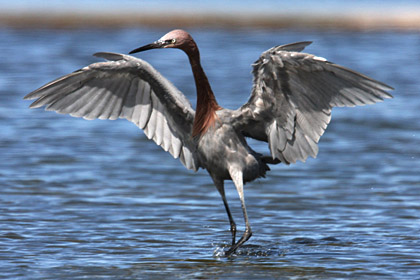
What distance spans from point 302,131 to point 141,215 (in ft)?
8.71

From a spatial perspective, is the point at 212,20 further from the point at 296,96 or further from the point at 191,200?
the point at 296,96

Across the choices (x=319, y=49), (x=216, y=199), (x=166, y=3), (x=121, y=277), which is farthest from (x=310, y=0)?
(x=121, y=277)

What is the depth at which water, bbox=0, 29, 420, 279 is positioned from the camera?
8180 mm

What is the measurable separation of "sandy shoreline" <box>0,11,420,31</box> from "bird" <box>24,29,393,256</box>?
81.7 feet

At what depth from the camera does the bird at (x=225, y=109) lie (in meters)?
7.87

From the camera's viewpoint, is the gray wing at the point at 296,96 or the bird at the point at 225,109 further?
the bird at the point at 225,109

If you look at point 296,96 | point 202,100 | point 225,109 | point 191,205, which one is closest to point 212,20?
point 191,205

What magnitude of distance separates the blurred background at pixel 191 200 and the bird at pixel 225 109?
2.42 feet

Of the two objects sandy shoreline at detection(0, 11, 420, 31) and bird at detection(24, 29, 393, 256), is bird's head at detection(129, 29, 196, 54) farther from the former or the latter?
sandy shoreline at detection(0, 11, 420, 31)

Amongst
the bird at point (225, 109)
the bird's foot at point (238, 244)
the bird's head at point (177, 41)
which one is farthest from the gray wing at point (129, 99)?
the bird's foot at point (238, 244)

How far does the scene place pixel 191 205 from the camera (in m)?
10.7

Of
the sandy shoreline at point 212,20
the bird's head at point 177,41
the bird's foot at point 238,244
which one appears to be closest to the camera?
the bird's head at point 177,41

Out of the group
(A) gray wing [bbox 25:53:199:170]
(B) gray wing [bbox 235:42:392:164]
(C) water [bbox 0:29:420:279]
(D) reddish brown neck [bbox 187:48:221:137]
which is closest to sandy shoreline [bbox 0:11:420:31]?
(C) water [bbox 0:29:420:279]

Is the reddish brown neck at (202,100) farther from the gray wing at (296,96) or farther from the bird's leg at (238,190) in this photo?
the bird's leg at (238,190)
